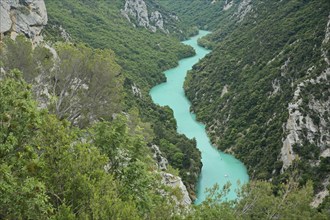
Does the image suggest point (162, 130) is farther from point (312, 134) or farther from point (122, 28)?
point (122, 28)

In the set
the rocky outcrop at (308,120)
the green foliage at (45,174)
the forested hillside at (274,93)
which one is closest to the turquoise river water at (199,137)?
the forested hillside at (274,93)

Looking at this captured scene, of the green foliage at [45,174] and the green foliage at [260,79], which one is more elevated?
the green foliage at [260,79]

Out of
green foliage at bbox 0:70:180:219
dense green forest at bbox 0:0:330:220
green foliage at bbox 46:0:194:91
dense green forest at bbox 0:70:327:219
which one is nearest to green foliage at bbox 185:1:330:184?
dense green forest at bbox 0:0:330:220

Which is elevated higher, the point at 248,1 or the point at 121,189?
the point at 248,1

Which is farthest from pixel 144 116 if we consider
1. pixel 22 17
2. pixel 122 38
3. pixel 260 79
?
pixel 122 38

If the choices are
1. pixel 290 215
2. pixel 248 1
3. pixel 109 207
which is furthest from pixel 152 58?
pixel 109 207

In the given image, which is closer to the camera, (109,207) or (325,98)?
(109,207)

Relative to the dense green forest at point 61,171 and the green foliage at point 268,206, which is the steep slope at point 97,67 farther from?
the green foliage at point 268,206
